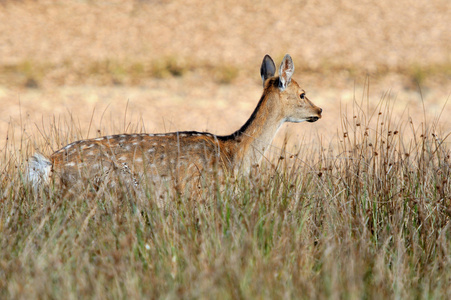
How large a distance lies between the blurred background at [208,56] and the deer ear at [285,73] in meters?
6.38

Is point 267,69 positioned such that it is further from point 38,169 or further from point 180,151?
point 38,169

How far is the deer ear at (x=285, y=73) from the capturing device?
772cm

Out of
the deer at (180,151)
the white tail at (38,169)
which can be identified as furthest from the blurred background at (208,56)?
the white tail at (38,169)

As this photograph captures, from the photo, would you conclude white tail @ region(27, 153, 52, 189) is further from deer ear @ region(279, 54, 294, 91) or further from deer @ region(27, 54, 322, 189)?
deer ear @ region(279, 54, 294, 91)

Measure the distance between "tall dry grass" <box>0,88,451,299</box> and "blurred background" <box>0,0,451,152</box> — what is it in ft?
27.5

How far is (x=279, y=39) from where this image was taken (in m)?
22.2

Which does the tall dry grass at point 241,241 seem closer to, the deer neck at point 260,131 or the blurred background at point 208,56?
the deer neck at point 260,131

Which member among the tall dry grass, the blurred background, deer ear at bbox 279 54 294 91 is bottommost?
the tall dry grass

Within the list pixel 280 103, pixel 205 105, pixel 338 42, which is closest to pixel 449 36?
pixel 338 42

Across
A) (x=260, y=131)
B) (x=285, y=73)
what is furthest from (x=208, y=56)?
(x=260, y=131)

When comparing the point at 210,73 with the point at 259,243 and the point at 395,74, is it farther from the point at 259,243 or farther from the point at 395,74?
the point at 259,243

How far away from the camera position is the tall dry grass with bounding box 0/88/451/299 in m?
4.25

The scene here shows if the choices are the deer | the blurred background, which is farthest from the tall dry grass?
the blurred background

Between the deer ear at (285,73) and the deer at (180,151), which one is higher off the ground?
the deer ear at (285,73)
